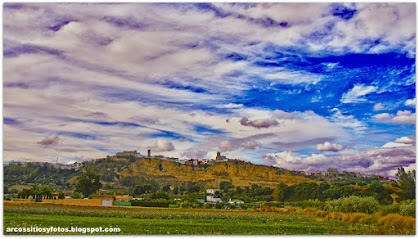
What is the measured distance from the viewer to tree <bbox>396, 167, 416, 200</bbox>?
19.0 meters

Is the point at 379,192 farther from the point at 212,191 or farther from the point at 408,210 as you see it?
the point at 212,191

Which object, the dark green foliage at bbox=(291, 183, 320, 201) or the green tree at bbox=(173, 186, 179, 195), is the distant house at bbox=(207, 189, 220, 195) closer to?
the green tree at bbox=(173, 186, 179, 195)

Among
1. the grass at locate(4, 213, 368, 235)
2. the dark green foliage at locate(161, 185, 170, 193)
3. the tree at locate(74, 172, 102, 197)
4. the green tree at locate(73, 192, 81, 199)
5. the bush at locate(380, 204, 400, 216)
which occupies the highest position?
the tree at locate(74, 172, 102, 197)

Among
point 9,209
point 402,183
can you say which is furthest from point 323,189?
point 9,209

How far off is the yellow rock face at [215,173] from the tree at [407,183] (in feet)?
24.1

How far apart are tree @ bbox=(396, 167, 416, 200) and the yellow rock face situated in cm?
734

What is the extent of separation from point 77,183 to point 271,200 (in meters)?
17.2

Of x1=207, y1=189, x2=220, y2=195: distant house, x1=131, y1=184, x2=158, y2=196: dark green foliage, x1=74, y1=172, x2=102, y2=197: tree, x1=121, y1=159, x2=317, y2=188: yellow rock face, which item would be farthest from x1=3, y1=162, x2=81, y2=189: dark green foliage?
x1=207, y1=189, x2=220, y2=195: distant house

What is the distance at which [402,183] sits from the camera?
21047 millimetres

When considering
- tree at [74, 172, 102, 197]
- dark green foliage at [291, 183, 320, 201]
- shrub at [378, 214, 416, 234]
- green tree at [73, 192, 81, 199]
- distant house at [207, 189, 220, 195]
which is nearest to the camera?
shrub at [378, 214, 416, 234]

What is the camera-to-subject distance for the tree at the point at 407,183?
19.0 m

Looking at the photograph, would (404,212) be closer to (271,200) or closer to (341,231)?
(341,231)

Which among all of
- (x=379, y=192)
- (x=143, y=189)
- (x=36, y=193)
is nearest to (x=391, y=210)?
A: (x=379, y=192)

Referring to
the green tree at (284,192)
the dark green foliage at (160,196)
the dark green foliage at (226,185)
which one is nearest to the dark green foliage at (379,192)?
the green tree at (284,192)
